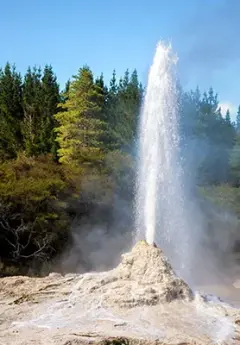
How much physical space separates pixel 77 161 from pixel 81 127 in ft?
8.48

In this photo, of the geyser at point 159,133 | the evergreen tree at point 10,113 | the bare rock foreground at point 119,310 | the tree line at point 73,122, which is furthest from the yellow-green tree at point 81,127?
the bare rock foreground at point 119,310

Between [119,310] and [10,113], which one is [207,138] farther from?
[119,310]

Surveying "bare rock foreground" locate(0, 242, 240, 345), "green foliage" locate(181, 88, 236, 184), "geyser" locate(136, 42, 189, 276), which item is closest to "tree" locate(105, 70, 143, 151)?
"green foliage" locate(181, 88, 236, 184)

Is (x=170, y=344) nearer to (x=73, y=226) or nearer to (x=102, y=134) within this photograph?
(x=73, y=226)

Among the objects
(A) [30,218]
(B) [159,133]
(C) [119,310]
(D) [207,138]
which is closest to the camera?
(C) [119,310]

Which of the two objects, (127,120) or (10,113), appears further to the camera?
(10,113)

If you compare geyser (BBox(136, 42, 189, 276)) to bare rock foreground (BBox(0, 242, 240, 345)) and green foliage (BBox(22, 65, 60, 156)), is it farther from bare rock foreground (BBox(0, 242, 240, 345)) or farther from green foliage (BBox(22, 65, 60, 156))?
green foliage (BBox(22, 65, 60, 156))

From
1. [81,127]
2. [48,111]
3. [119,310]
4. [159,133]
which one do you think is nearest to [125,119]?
[81,127]

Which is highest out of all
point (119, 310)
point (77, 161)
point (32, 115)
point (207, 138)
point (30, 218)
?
point (32, 115)

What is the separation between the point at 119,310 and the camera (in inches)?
367

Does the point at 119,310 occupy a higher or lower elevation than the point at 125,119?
lower

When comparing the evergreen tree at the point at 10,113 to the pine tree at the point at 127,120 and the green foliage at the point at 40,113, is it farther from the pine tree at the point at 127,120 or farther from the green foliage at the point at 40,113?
the pine tree at the point at 127,120

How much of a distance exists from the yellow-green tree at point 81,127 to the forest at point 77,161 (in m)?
0.04

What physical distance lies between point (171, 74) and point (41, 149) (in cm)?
1150
